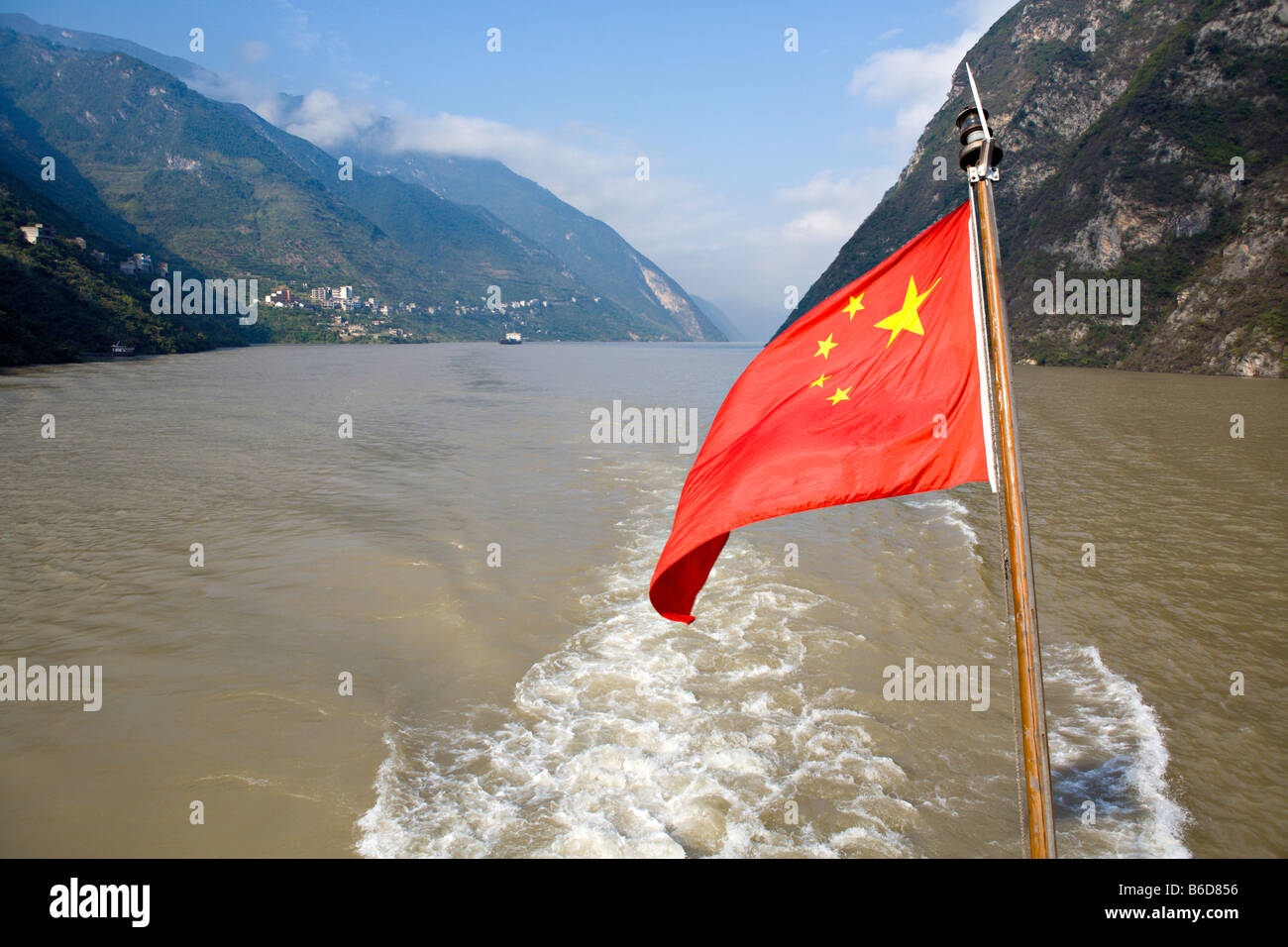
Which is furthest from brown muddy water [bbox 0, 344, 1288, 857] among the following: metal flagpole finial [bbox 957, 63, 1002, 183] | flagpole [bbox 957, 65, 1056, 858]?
metal flagpole finial [bbox 957, 63, 1002, 183]

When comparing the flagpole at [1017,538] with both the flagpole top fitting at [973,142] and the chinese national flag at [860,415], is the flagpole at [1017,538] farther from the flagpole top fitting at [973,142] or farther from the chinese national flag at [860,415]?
the chinese national flag at [860,415]

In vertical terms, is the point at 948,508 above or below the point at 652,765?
above

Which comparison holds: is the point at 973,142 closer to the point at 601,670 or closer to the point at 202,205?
the point at 601,670

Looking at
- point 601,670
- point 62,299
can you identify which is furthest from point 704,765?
point 62,299

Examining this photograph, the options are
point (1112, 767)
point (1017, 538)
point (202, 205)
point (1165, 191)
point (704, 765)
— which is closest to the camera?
point (1017, 538)

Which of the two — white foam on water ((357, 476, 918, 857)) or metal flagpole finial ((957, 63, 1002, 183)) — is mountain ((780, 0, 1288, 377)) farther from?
metal flagpole finial ((957, 63, 1002, 183))

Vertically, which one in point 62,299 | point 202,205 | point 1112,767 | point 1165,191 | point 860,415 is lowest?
point 1112,767
